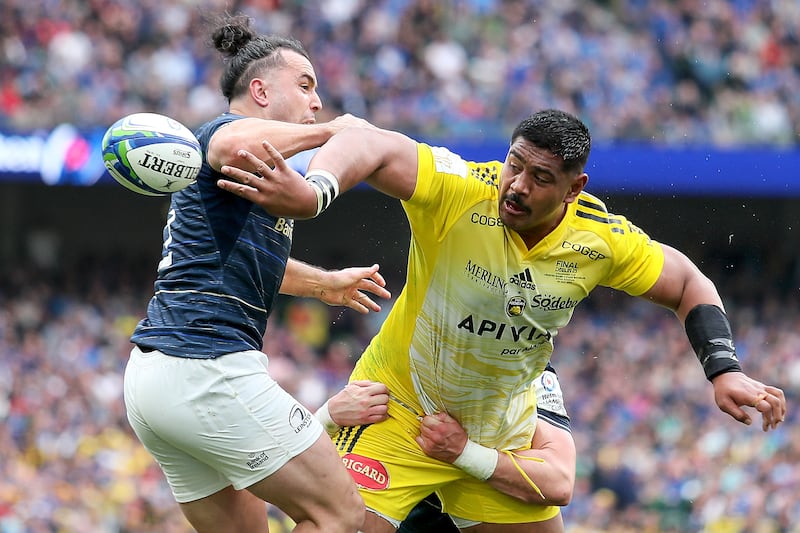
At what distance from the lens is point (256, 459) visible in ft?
14.9

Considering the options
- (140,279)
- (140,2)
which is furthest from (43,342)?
(140,2)

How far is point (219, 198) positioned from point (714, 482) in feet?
29.5

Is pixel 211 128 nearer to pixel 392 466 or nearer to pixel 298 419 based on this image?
pixel 298 419

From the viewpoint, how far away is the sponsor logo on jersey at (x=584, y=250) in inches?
200

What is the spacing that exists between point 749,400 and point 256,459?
74.5 inches

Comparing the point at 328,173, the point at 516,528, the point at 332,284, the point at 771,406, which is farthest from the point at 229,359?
the point at 771,406

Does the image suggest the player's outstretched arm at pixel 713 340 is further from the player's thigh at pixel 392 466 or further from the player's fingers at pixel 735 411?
the player's thigh at pixel 392 466

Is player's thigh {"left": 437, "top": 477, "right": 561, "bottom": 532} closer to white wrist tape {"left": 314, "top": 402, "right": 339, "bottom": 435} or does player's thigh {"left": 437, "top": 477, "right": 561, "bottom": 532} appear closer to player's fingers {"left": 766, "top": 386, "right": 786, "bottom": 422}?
white wrist tape {"left": 314, "top": 402, "right": 339, "bottom": 435}

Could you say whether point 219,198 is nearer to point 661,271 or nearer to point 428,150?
point 428,150

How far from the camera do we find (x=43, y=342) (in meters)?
15.7

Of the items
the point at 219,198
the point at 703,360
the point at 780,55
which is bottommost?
the point at 219,198

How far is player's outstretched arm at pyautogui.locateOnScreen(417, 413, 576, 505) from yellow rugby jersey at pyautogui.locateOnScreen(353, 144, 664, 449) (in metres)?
0.10

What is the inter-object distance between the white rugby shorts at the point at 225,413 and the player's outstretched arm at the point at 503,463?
95 centimetres

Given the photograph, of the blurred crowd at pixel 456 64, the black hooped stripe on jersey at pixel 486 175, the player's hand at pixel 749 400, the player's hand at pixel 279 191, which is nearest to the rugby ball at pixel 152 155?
the player's hand at pixel 279 191
